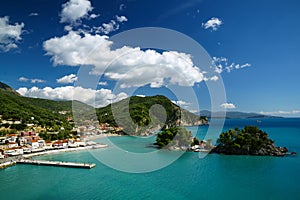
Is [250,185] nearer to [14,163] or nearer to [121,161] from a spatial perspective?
[121,161]

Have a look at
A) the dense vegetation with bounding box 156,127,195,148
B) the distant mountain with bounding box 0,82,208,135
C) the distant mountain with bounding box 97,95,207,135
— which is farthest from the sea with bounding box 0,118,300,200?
the distant mountain with bounding box 97,95,207,135

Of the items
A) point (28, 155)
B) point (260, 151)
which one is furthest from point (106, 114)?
point (260, 151)

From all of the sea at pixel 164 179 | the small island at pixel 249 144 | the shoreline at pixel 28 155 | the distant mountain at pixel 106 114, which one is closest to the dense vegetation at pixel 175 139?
the small island at pixel 249 144

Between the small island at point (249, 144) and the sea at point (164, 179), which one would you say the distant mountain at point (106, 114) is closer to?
the sea at point (164, 179)

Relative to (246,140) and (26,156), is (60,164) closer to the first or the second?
(26,156)

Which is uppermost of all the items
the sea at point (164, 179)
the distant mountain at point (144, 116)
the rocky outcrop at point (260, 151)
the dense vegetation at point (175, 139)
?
the distant mountain at point (144, 116)

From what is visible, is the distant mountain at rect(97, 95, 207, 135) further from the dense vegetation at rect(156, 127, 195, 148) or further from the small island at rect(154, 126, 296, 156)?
the small island at rect(154, 126, 296, 156)

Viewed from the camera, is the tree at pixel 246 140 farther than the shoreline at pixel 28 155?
Yes
